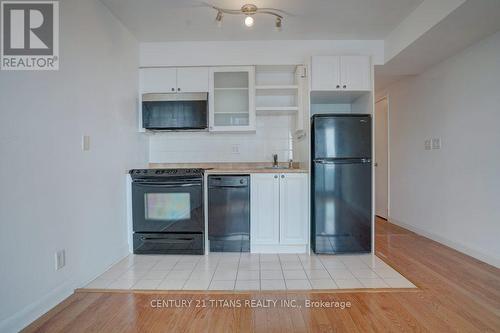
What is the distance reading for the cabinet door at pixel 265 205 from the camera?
2.80m

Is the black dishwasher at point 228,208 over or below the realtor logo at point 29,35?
below

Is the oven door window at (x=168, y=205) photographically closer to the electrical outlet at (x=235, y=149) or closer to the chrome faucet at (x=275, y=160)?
the electrical outlet at (x=235, y=149)

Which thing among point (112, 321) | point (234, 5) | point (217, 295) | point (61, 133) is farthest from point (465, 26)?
point (112, 321)

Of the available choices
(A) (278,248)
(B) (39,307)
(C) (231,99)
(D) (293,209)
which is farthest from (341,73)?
(B) (39,307)

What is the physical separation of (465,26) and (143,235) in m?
3.46

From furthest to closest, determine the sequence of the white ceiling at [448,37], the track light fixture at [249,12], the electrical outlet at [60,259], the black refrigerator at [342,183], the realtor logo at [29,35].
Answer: the black refrigerator at [342,183]
the track light fixture at [249,12]
the white ceiling at [448,37]
the electrical outlet at [60,259]
the realtor logo at [29,35]

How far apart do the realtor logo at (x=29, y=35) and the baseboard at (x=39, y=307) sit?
1403 millimetres

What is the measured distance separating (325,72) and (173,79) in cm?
166

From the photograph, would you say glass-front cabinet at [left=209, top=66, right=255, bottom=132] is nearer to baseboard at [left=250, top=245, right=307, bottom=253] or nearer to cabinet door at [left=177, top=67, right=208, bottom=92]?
cabinet door at [left=177, top=67, right=208, bottom=92]

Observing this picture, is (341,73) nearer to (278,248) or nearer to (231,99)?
(231,99)

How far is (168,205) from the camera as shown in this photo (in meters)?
2.81

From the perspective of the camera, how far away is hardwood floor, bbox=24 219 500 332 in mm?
1586

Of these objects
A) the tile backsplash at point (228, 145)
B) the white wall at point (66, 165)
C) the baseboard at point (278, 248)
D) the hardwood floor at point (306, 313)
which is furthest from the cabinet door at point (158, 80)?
the hardwood floor at point (306, 313)

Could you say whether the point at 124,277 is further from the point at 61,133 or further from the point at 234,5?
the point at 234,5
